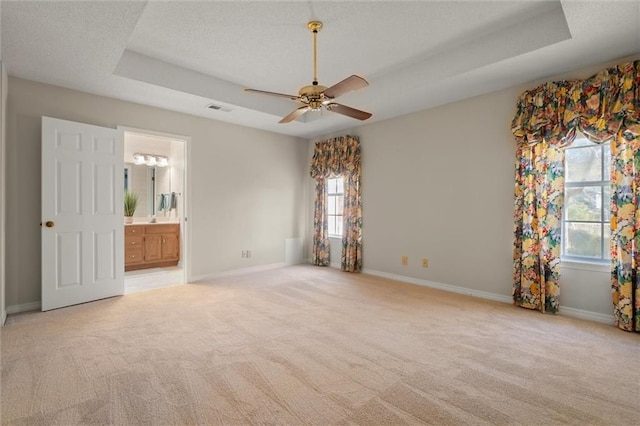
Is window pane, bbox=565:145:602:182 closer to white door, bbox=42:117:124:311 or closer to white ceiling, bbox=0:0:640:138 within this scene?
white ceiling, bbox=0:0:640:138

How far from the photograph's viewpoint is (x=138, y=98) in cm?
418

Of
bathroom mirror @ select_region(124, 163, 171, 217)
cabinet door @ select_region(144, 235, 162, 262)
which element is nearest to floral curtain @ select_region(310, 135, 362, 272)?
cabinet door @ select_region(144, 235, 162, 262)

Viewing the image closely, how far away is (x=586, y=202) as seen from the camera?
341cm

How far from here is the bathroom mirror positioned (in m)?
6.60

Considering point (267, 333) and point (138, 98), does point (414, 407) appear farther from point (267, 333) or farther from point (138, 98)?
point (138, 98)

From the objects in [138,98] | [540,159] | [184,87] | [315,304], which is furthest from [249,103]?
[540,159]

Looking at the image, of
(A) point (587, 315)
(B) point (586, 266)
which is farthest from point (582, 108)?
(A) point (587, 315)

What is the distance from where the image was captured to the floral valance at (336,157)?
557cm

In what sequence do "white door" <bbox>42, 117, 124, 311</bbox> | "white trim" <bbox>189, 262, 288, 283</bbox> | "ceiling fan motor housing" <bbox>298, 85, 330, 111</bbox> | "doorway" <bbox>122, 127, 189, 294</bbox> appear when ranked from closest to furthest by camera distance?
1. "ceiling fan motor housing" <bbox>298, 85, 330, 111</bbox>
2. "white door" <bbox>42, 117, 124, 311</bbox>
3. "white trim" <bbox>189, 262, 288, 283</bbox>
4. "doorway" <bbox>122, 127, 189, 294</bbox>

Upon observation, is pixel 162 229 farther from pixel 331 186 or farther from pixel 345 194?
pixel 345 194

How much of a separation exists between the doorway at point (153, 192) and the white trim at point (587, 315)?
5597 mm

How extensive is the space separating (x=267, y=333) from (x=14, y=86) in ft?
12.8

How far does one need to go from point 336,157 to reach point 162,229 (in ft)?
12.5

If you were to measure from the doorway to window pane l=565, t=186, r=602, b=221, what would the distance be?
580 cm
